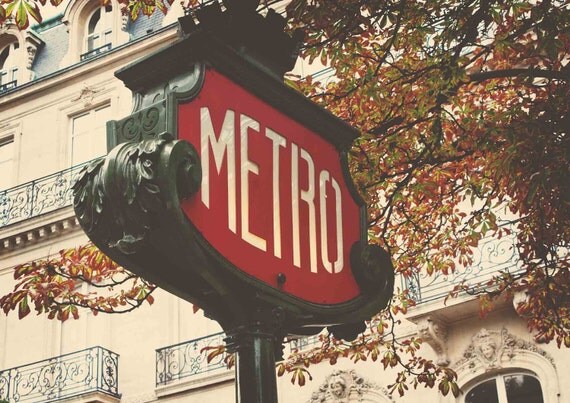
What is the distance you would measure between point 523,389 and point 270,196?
48.3 ft

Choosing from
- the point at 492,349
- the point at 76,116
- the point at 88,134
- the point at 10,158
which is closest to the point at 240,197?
the point at 492,349

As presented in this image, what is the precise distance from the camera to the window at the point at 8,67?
2644 centimetres

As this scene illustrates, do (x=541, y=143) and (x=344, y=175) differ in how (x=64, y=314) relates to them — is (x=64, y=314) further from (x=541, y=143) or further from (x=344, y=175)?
(x=344, y=175)

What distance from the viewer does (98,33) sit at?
25.7m

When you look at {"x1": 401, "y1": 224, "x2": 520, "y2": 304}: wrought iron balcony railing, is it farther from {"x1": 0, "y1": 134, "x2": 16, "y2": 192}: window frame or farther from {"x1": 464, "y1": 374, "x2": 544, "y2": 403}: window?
{"x1": 0, "y1": 134, "x2": 16, "y2": 192}: window frame

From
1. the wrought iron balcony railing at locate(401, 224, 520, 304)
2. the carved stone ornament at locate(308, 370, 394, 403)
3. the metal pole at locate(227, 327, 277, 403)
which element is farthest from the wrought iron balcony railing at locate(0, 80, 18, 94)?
the metal pole at locate(227, 327, 277, 403)

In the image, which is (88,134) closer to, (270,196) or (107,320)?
(107,320)

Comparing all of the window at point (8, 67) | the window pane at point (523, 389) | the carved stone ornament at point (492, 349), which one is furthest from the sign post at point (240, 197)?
the window at point (8, 67)

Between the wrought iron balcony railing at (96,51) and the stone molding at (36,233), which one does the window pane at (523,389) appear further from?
the wrought iron balcony railing at (96,51)

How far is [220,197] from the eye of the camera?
263cm

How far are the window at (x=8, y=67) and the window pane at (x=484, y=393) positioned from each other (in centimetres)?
1464

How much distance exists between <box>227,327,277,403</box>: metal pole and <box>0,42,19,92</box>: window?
24.6 metres

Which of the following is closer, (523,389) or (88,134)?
(523,389)

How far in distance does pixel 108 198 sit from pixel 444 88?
7.64 meters
